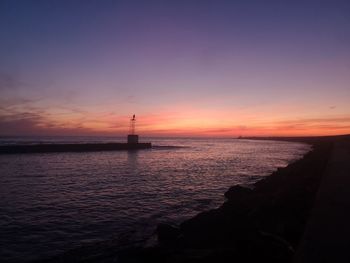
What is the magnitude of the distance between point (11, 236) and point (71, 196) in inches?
307

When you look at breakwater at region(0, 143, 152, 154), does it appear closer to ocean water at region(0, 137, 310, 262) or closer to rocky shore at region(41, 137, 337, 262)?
ocean water at region(0, 137, 310, 262)

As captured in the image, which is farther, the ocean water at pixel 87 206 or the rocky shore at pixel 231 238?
the ocean water at pixel 87 206

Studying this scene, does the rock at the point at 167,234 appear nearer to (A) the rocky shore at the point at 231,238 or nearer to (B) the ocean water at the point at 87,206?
(A) the rocky shore at the point at 231,238

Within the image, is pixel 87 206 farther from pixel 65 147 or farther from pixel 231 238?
pixel 65 147

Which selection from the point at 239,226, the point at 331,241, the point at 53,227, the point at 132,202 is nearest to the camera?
the point at 331,241

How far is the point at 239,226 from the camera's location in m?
11.6

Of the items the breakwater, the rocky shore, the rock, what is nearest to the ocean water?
the rock

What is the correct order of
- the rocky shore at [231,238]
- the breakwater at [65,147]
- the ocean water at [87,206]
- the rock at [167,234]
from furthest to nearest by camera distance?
the breakwater at [65,147], the ocean water at [87,206], the rock at [167,234], the rocky shore at [231,238]

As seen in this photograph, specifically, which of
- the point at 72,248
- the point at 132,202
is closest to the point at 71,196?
the point at 132,202

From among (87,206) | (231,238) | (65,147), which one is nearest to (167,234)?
(231,238)

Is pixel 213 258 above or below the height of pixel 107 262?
above

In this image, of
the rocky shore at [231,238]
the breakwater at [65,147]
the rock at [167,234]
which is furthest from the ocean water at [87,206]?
the breakwater at [65,147]

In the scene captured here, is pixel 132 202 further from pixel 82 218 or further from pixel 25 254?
pixel 25 254

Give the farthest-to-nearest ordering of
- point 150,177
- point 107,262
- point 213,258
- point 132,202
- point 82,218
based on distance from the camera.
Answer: point 150,177, point 132,202, point 82,218, point 107,262, point 213,258
